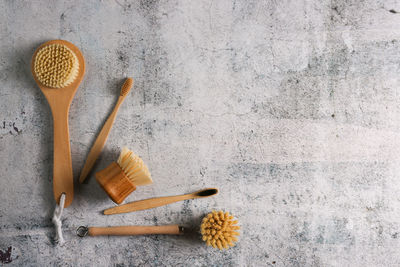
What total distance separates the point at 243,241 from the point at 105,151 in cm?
45

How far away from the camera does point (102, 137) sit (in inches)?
32.3

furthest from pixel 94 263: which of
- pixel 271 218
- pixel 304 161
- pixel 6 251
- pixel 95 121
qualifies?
pixel 304 161

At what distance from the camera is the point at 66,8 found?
827mm

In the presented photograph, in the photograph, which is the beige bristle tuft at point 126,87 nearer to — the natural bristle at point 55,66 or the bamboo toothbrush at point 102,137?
the bamboo toothbrush at point 102,137

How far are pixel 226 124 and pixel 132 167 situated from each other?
28 centimetres

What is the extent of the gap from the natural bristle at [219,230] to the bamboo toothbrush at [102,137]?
34 cm

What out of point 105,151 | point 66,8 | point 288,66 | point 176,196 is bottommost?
point 176,196

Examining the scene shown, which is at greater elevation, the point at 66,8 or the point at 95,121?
the point at 66,8

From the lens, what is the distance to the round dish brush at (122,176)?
747 millimetres

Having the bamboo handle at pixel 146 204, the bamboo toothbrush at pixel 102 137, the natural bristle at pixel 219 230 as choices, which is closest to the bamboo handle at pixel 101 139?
the bamboo toothbrush at pixel 102 137

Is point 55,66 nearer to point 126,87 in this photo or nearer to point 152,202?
point 126,87

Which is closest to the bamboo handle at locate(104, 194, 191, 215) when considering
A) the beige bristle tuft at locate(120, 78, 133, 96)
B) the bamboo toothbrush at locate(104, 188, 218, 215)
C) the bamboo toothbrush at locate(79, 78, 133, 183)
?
the bamboo toothbrush at locate(104, 188, 218, 215)

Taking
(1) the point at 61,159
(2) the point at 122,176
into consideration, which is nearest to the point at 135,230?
(2) the point at 122,176

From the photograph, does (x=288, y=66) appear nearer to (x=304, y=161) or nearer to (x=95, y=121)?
(x=304, y=161)
